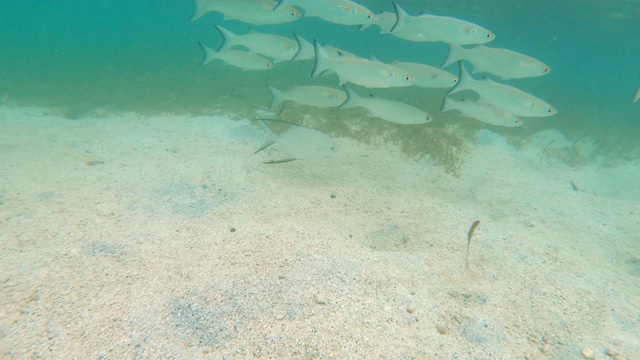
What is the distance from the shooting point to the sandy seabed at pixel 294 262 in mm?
2551

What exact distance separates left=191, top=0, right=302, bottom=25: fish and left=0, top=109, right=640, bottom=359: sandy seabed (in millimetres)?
2810

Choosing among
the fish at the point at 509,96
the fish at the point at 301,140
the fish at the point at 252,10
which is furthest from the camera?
the fish at the point at 252,10

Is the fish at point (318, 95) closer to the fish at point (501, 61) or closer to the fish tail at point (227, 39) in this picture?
the fish tail at point (227, 39)

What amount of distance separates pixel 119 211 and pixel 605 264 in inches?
259

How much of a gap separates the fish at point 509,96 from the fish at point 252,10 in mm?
3447

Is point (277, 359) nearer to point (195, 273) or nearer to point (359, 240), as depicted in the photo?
point (195, 273)

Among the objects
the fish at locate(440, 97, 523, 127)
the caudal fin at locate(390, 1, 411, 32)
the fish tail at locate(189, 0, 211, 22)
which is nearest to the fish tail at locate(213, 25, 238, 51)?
the fish tail at locate(189, 0, 211, 22)

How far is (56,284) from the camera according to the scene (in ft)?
9.64

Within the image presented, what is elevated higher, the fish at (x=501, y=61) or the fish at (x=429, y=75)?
the fish at (x=501, y=61)

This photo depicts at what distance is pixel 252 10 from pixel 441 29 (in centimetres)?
372

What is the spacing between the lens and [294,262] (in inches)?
133

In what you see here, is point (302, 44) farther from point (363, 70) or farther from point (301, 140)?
point (301, 140)

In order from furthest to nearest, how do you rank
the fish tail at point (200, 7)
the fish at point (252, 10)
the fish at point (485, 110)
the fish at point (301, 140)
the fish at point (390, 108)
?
1. the fish tail at point (200, 7)
2. the fish at point (252, 10)
3. the fish at point (485, 110)
4. the fish at point (390, 108)
5. the fish at point (301, 140)

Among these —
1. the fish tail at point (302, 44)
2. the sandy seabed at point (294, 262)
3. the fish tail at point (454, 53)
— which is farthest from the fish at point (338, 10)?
the sandy seabed at point (294, 262)
